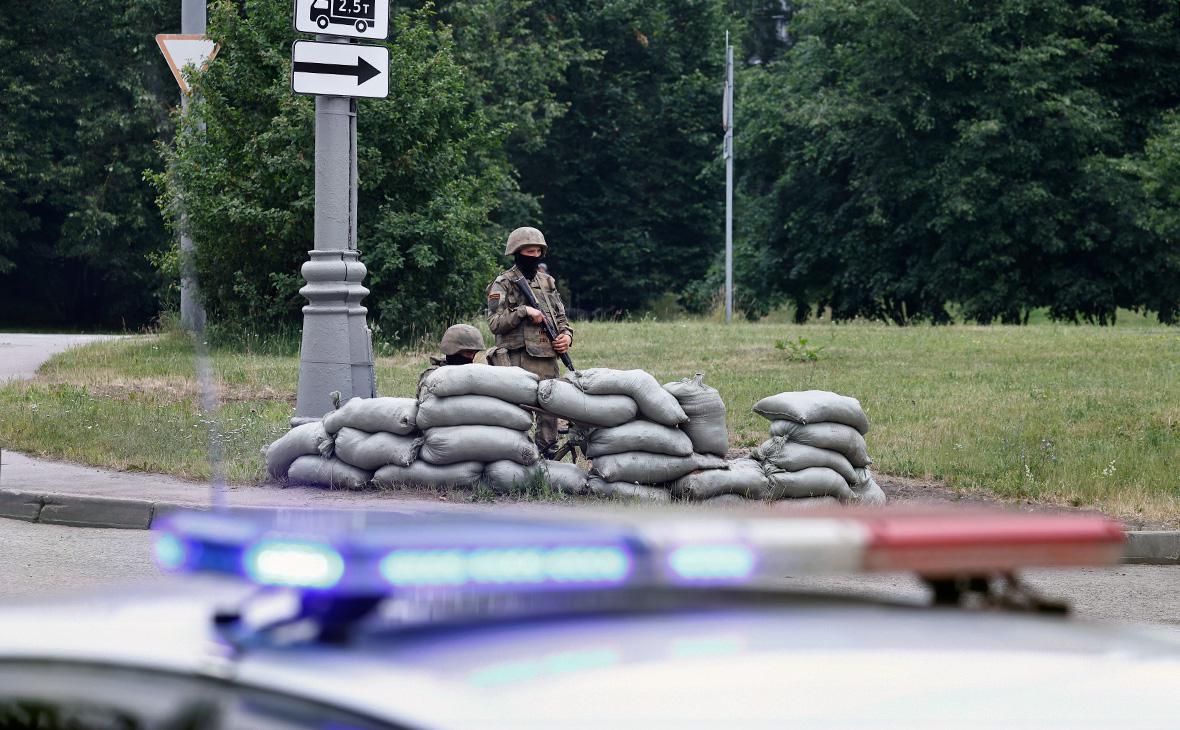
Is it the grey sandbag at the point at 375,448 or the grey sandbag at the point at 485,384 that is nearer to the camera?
the grey sandbag at the point at 485,384

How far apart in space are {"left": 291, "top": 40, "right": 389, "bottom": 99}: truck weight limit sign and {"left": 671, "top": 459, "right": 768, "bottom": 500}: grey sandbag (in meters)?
3.44

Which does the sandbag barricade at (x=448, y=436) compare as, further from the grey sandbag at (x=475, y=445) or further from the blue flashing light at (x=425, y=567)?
the blue flashing light at (x=425, y=567)

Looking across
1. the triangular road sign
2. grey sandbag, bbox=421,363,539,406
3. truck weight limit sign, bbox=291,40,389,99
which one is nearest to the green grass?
grey sandbag, bbox=421,363,539,406

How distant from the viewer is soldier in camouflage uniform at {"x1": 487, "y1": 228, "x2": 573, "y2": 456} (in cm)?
1025

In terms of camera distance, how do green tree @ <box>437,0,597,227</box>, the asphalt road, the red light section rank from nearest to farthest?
the red light section → the asphalt road → green tree @ <box>437,0,597,227</box>

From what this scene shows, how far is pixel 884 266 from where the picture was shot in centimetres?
4406

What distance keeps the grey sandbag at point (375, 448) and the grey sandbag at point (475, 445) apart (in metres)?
0.11

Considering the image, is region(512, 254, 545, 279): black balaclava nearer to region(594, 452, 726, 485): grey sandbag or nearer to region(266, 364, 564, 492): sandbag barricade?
region(266, 364, 564, 492): sandbag barricade

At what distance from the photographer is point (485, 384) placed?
8.97 metres

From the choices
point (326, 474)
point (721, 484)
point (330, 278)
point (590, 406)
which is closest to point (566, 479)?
point (590, 406)

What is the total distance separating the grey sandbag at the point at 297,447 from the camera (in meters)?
9.46

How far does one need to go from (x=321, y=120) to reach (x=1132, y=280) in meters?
35.1

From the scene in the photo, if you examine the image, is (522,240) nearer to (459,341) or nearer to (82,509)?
(459,341)

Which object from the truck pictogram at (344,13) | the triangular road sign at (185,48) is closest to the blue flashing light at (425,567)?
the truck pictogram at (344,13)
